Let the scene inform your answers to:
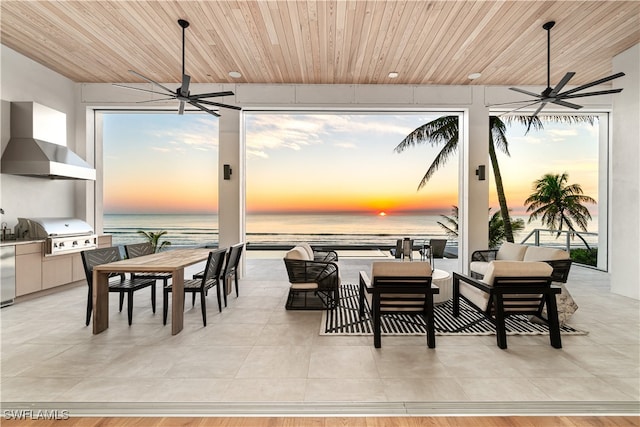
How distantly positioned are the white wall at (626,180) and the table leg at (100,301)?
23.3 ft

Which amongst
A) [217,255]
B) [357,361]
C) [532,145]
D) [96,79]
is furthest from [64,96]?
[532,145]

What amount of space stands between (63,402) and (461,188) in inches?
246

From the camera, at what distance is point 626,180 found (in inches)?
184

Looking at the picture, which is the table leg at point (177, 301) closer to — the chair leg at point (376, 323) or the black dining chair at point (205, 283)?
the black dining chair at point (205, 283)

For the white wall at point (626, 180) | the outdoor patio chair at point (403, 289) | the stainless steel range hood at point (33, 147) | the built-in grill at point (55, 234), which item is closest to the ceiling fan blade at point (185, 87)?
the stainless steel range hood at point (33, 147)

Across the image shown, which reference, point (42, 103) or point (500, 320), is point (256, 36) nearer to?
point (42, 103)

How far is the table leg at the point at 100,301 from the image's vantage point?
10.4 feet

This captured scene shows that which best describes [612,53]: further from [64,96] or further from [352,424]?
[64,96]

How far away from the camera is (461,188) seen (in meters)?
5.97

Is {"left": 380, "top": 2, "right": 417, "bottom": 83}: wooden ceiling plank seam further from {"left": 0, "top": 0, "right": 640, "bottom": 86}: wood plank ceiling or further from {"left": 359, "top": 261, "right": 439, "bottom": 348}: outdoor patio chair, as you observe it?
{"left": 359, "top": 261, "right": 439, "bottom": 348}: outdoor patio chair

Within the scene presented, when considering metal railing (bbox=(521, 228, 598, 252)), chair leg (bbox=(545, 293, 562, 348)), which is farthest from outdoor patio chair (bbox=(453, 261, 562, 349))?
metal railing (bbox=(521, 228, 598, 252))

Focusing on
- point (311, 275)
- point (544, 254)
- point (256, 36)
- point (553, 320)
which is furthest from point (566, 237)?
point (256, 36)

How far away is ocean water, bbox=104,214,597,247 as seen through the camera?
1666 centimetres

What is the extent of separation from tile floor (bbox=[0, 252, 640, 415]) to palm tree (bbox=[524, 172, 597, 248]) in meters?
6.54
